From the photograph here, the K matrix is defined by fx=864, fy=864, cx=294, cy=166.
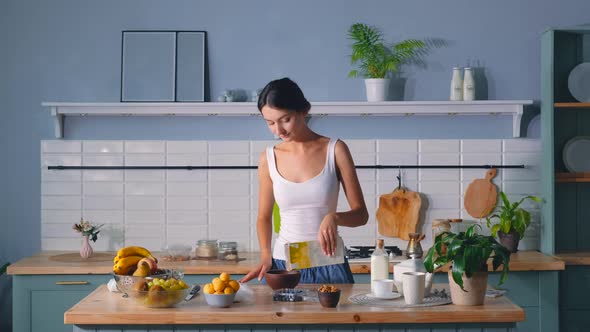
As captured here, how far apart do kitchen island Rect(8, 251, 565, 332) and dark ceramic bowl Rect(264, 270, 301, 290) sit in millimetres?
1311

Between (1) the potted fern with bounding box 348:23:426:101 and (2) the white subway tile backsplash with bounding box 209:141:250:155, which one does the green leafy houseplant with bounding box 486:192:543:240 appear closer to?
(1) the potted fern with bounding box 348:23:426:101

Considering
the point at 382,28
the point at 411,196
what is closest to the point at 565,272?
the point at 411,196

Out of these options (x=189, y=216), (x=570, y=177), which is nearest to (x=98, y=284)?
(x=189, y=216)

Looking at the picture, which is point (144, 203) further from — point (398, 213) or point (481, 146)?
point (481, 146)

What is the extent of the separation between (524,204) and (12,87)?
10.4 ft

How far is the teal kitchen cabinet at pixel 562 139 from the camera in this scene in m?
4.97

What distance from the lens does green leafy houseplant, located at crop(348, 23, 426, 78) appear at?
16.7 feet

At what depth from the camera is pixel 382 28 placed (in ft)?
17.1

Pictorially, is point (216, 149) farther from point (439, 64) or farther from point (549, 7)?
point (549, 7)

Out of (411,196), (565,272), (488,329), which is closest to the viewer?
(488,329)

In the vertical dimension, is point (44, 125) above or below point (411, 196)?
above

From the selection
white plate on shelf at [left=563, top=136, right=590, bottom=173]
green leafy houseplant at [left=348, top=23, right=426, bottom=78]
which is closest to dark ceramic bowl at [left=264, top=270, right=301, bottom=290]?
green leafy houseplant at [left=348, top=23, right=426, bottom=78]

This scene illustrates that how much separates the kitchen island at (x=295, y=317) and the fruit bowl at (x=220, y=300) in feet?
0.08

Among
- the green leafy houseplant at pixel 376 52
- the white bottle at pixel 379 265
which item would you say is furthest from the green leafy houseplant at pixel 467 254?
the green leafy houseplant at pixel 376 52
